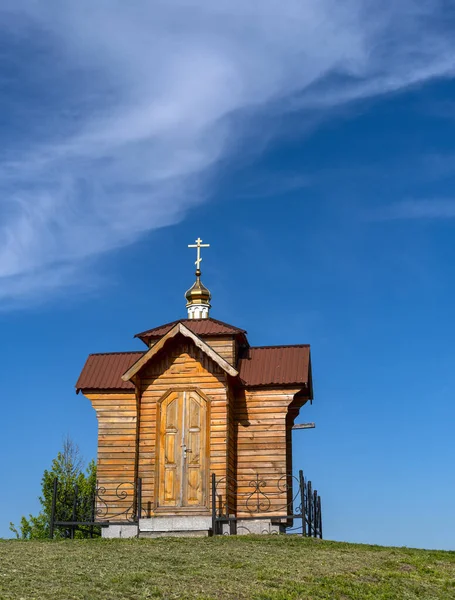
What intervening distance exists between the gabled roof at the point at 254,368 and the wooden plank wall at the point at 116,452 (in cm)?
49

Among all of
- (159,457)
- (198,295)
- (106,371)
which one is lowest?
(159,457)

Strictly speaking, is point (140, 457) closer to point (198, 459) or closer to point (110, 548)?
point (198, 459)

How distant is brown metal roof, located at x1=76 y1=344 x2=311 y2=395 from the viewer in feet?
74.9

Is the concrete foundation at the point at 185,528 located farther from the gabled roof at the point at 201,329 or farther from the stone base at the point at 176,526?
the gabled roof at the point at 201,329

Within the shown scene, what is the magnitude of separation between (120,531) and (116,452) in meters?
2.23

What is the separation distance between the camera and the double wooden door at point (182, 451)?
21562 millimetres

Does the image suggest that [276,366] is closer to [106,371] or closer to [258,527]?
[258,527]

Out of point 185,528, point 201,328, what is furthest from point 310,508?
point 201,328

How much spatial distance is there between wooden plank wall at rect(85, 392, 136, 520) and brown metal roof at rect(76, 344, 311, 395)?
1.61 feet

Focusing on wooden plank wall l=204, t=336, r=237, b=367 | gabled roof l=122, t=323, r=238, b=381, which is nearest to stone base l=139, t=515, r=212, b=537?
gabled roof l=122, t=323, r=238, b=381

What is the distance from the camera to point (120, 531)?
21.4m

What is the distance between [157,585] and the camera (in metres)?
12.9

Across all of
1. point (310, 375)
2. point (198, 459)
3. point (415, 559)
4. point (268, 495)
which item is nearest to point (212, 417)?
point (198, 459)

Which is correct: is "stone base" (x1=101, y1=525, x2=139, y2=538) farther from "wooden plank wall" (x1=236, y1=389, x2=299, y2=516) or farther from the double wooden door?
"wooden plank wall" (x1=236, y1=389, x2=299, y2=516)
